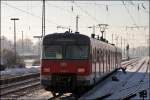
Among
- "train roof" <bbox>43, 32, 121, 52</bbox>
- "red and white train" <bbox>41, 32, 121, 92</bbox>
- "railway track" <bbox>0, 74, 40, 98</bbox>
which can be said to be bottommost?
"railway track" <bbox>0, 74, 40, 98</bbox>

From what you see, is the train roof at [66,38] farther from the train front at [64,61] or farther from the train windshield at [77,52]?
the train windshield at [77,52]

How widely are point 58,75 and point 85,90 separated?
185 cm

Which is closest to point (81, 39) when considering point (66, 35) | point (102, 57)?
point (66, 35)

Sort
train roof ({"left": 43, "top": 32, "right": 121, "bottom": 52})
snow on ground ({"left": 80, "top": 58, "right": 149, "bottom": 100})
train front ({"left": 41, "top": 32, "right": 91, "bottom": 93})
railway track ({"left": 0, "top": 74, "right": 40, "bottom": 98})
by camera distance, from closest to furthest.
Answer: train front ({"left": 41, "top": 32, "right": 91, "bottom": 93}) → train roof ({"left": 43, "top": 32, "right": 121, "bottom": 52}) → snow on ground ({"left": 80, "top": 58, "right": 149, "bottom": 100}) → railway track ({"left": 0, "top": 74, "right": 40, "bottom": 98})

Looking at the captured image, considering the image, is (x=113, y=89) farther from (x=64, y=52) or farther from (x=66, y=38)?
(x=66, y=38)

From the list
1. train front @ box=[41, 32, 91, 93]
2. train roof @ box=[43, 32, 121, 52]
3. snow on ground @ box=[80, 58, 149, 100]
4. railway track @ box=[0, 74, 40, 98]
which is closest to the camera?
train front @ box=[41, 32, 91, 93]

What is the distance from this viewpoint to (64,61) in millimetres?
20828

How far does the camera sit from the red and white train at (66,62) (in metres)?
20.5

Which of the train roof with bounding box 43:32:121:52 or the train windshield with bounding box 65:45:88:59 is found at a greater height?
the train roof with bounding box 43:32:121:52

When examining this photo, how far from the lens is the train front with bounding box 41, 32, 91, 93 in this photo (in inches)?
807

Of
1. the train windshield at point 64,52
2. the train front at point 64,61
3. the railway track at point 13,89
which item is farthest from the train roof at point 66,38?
the railway track at point 13,89

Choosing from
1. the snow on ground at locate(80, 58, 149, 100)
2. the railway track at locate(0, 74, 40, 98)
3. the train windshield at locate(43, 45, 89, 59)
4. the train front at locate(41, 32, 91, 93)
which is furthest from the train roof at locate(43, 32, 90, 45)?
the railway track at locate(0, 74, 40, 98)

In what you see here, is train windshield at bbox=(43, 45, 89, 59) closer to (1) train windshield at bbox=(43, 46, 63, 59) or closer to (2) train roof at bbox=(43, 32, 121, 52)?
(1) train windshield at bbox=(43, 46, 63, 59)

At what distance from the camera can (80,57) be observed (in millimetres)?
20891
